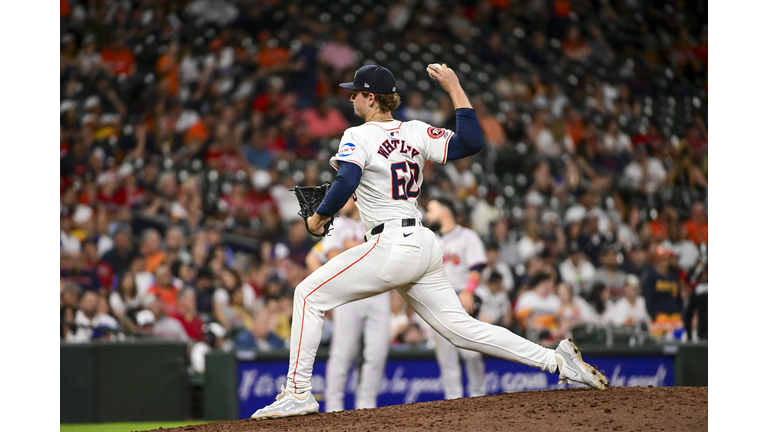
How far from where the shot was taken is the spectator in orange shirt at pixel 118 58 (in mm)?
9391

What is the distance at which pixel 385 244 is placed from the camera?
10.8 feet

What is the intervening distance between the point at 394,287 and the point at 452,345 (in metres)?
2.20

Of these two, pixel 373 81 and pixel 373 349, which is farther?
pixel 373 349

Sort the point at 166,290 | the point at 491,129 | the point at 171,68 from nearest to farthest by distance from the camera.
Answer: the point at 166,290, the point at 171,68, the point at 491,129

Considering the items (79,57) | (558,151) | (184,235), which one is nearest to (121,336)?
(184,235)

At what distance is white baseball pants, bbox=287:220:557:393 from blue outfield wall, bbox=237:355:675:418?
2.55m

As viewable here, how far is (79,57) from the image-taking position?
9.35 meters

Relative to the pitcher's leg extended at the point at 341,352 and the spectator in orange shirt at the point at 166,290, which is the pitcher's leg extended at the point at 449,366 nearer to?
the pitcher's leg extended at the point at 341,352

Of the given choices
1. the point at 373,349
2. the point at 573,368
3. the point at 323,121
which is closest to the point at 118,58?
the point at 323,121

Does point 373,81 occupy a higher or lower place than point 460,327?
higher

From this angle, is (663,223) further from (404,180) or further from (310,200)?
(310,200)

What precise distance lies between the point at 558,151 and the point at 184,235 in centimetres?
470

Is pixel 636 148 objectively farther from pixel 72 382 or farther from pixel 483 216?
pixel 72 382

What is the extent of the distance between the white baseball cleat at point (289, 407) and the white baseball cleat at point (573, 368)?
115 cm
